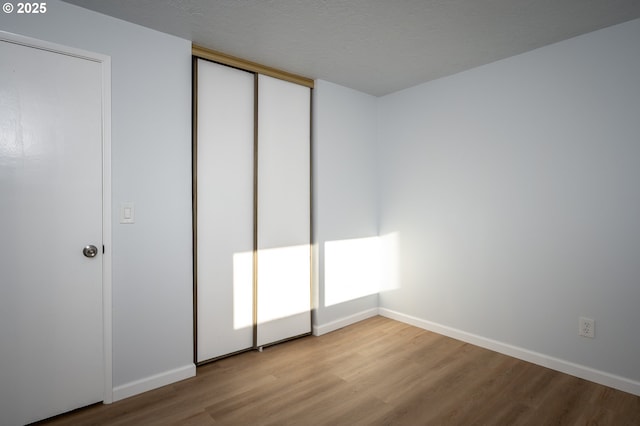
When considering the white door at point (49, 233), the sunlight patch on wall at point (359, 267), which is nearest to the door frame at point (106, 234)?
the white door at point (49, 233)

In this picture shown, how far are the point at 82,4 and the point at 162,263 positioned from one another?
1720 mm

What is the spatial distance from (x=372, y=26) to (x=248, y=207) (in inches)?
67.7

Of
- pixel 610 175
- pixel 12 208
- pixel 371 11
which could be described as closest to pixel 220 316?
pixel 12 208

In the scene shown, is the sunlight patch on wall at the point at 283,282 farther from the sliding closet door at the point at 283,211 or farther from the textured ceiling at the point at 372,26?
the textured ceiling at the point at 372,26

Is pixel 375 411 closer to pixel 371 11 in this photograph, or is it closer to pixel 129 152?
pixel 129 152

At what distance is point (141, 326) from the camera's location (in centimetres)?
233

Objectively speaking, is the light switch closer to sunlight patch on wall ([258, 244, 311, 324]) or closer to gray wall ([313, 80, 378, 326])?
sunlight patch on wall ([258, 244, 311, 324])

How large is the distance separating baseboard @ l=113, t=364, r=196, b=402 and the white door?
112 millimetres

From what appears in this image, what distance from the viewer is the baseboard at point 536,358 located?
233cm

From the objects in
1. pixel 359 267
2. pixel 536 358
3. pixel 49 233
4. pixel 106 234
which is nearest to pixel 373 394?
pixel 536 358

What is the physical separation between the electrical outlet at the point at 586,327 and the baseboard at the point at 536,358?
245mm

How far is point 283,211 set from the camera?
3180 mm

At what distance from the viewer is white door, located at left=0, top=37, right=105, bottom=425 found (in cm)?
191

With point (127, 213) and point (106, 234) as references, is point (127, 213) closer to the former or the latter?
point (127, 213)
